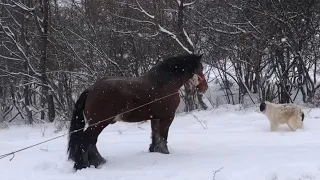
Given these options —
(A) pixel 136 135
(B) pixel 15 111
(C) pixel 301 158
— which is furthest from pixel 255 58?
(B) pixel 15 111

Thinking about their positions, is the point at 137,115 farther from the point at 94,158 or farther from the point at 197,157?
the point at 197,157

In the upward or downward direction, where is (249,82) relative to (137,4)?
downward

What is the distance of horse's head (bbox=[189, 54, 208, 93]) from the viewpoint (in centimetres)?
721

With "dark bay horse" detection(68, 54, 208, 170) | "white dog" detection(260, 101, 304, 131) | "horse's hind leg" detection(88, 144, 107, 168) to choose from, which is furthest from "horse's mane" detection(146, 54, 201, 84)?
"white dog" detection(260, 101, 304, 131)

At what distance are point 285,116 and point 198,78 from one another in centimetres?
238

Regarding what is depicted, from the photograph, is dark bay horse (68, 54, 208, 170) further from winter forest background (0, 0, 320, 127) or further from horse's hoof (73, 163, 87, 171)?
winter forest background (0, 0, 320, 127)

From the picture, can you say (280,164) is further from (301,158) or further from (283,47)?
(283,47)

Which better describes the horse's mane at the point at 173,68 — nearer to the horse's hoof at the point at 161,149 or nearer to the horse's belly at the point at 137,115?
the horse's belly at the point at 137,115

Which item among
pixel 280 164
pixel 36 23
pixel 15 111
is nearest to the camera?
pixel 280 164

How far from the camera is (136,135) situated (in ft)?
30.7

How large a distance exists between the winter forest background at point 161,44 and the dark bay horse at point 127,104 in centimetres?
847

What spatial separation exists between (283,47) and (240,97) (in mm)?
4649

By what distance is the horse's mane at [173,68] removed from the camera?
7008 millimetres

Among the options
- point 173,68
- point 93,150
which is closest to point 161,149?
point 93,150
